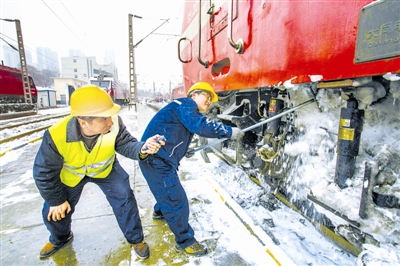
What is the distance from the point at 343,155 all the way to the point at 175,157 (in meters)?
1.24

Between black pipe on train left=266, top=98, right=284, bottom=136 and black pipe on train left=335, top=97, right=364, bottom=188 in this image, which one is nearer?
black pipe on train left=335, top=97, right=364, bottom=188

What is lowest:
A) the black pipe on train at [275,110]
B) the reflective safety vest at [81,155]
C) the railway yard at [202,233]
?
the railway yard at [202,233]

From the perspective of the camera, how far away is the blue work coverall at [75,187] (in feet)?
4.98

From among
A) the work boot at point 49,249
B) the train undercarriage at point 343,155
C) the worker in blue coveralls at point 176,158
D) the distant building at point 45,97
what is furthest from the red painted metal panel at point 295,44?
the distant building at point 45,97

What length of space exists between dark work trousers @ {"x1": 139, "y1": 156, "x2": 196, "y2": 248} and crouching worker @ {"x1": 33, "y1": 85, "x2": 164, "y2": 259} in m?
0.18

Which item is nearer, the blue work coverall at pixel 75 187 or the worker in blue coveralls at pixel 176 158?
the blue work coverall at pixel 75 187

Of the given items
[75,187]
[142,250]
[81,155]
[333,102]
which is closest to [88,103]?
[81,155]

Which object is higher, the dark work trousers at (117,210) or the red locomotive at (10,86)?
the red locomotive at (10,86)

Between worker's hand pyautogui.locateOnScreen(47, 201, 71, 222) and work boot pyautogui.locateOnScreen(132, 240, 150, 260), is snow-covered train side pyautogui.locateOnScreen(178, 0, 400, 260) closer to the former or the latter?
work boot pyautogui.locateOnScreen(132, 240, 150, 260)

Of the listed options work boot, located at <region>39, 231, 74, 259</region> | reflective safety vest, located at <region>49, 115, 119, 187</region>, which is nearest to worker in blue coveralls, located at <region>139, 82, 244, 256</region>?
reflective safety vest, located at <region>49, 115, 119, 187</region>

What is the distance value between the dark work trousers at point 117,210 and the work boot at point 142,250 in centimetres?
3

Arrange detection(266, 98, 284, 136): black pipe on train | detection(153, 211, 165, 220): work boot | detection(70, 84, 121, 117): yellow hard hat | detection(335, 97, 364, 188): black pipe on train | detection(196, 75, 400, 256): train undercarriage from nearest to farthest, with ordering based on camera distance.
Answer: detection(196, 75, 400, 256): train undercarriage < detection(335, 97, 364, 188): black pipe on train < detection(70, 84, 121, 117): yellow hard hat < detection(266, 98, 284, 136): black pipe on train < detection(153, 211, 165, 220): work boot

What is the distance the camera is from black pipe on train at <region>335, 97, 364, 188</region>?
1.38 meters

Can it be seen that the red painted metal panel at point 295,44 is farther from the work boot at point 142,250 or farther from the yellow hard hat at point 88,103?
the work boot at point 142,250
